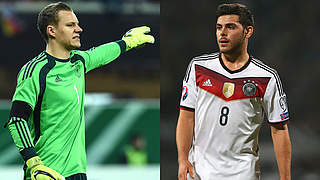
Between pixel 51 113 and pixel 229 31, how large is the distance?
119 centimetres

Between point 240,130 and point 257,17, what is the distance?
1.02m

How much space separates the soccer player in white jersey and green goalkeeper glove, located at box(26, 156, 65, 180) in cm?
82

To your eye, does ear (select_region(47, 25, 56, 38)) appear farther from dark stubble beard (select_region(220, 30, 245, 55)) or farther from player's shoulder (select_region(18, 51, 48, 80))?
dark stubble beard (select_region(220, 30, 245, 55))

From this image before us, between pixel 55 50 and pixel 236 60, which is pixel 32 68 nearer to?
pixel 55 50

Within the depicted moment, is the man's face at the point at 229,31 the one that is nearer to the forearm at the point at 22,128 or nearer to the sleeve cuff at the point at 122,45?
the sleeve cuff at the point at 122,45

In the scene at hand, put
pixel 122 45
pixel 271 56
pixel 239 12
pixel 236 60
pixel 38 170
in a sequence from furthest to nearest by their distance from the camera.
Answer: pixel 271 56, pixel 122 45, pixel 236 60, pixel 239 12, pixel 38 170

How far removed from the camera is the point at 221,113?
3.35 meters

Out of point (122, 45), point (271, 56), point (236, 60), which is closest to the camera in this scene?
point (236, 60)

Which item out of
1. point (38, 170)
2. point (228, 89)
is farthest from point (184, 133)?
point (38, 170)

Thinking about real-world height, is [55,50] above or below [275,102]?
above

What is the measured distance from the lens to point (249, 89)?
3.32m

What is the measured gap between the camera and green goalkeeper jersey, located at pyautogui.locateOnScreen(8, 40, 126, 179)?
122 inches

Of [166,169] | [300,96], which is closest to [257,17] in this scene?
[300,96]

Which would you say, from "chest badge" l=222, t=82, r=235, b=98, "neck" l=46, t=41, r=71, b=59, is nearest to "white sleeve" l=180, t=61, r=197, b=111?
"chest badge" l=222, t=82, r=235, b=98
